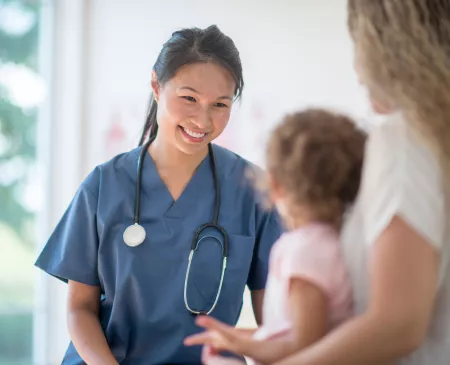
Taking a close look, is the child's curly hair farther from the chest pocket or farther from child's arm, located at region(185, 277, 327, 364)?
the chest pocket

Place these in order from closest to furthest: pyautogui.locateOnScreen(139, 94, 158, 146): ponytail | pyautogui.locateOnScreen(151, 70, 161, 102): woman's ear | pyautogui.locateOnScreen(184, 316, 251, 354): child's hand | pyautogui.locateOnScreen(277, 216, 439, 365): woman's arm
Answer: pyautogui.locateOnScreen(277, 216, 439, 365): woman's arm, pyautogui.locateOnScreen(184, 316, 251, 354): child's hand, pyautogui.locateOnScreen(151, 70, 161, 102): woman's ear, pyautogui.locateOnScreen(139, 94, 158, 146): ponytail

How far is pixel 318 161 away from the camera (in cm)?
90

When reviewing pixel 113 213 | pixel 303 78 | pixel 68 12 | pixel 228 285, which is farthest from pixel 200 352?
pixel 68 12

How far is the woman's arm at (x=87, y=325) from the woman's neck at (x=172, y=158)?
0.33m

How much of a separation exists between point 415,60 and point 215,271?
746mm

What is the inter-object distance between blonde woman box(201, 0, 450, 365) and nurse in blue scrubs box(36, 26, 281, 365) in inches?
23.3

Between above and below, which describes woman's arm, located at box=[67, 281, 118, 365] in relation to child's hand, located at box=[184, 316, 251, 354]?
below

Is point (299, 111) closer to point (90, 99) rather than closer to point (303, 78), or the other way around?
point (303, 78)

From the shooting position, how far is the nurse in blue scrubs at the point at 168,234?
145 cm

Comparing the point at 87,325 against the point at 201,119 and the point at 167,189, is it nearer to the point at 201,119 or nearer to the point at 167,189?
the point at 167,189

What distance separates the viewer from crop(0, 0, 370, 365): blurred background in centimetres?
259

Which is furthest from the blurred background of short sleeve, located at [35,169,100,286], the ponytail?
short sleeve, located at [35,169,100,286]

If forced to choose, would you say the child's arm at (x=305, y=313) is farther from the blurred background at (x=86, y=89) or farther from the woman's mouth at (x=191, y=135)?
the blurred background at (x=86, y=89)

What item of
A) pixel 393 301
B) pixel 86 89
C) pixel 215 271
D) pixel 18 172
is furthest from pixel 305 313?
pixel 18 172
